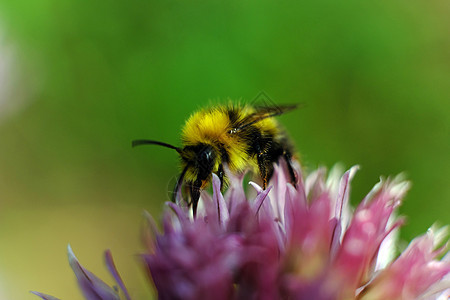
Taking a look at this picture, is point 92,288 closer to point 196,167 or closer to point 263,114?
point 196,167

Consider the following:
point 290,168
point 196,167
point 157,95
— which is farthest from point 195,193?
point 157,95

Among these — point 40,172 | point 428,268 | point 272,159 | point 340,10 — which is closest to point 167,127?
point 40,172

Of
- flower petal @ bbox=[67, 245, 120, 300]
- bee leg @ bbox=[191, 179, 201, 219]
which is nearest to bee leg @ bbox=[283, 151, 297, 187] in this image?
bee leg @ bbox=[191, 179, 201, 219]

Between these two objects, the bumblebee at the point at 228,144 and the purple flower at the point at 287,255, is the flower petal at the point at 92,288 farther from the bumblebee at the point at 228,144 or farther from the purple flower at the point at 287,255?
the bumblebee at the point at 228,144

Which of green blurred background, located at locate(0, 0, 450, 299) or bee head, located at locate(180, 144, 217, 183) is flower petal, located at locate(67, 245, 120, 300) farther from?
green blurred background, located at locate(0, 0, 450, 299)

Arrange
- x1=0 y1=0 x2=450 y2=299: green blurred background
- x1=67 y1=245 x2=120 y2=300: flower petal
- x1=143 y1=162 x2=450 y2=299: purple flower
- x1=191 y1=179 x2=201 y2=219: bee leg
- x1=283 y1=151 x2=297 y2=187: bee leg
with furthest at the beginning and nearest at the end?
x1=0 y1=0 x2=450 y2=299: green blurred background → x1=283 y1=151 x2=297 y2=187: bee leg → x1=191 y1=179 x2=201 y2=219: bee leg → x1=67 y1=245 x2=120 y2=300: flower petal → x1=143 y1=162 x2=450 y2=299: purple flower

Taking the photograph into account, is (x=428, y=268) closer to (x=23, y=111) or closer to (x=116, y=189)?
(x=116, y=189)

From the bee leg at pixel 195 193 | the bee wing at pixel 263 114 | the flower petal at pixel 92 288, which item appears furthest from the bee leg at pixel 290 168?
the flower petal at pixel 92 288
